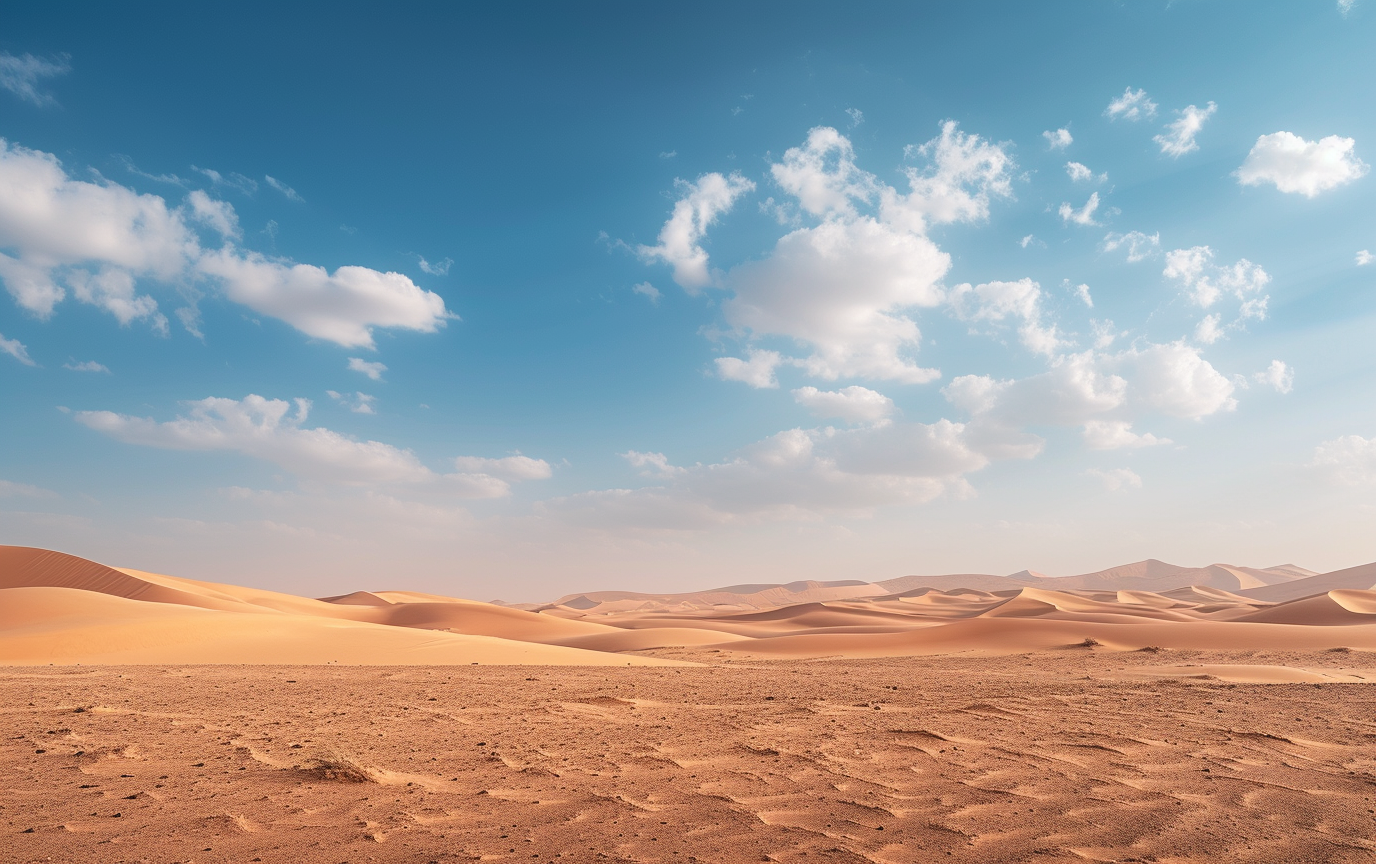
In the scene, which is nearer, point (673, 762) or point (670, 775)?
point (670, 775)

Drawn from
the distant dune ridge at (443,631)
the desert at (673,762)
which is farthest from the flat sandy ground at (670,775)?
the distant dune ridge at (443,631)

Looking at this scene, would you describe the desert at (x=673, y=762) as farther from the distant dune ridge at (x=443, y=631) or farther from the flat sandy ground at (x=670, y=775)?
the distant dune ridge at (x=443, y=631)

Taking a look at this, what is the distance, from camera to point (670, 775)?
5695 millimetres

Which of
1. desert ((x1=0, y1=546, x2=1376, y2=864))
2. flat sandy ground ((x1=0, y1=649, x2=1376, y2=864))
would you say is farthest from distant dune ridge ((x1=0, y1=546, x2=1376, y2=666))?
flat sandy ground ((x1=0, y1=649, x2=1376, y2=864))

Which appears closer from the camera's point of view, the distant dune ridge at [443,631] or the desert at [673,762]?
the desert at [673,762]

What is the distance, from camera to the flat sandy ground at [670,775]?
13.8ft

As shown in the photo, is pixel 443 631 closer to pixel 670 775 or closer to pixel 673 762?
pixel 673 762

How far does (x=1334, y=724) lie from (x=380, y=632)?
19.9 metres

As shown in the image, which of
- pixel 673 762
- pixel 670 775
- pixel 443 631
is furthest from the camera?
pixel 443 631

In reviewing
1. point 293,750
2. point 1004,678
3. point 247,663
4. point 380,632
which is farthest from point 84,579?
point 1004,678

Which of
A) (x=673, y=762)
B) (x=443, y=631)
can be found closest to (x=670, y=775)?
(x=673, y=762)

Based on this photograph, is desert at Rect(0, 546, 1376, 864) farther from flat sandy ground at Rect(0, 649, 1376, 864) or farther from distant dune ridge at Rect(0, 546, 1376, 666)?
distant dune ridge at Rect(0, 546, 1376, 666)

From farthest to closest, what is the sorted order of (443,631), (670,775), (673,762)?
1. (443,631)
2. (673,762)
3. (670,775)

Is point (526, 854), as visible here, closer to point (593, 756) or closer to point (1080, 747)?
point (593, 756)
